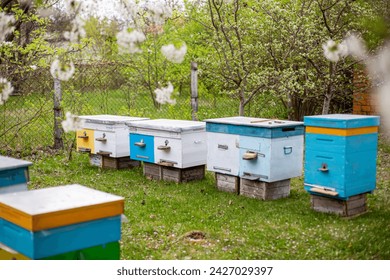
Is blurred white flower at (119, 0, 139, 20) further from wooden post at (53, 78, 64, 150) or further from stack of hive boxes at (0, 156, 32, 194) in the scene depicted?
wooden post at (53, 78, 64, 150)

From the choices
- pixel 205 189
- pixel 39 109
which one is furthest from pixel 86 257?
pixel 39 109

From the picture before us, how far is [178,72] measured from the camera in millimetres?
9102

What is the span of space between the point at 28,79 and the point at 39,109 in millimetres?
456

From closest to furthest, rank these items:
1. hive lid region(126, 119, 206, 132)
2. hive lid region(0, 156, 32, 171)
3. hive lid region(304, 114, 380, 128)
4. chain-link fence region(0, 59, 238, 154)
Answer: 1. hive lid region(0, 156, 32, 171)
2. hive lid region(304, 114, 380, 128)
3. hive lid region(126, 119, 206, 132)
4. chain-link fence region(0, 59, 238, 154)

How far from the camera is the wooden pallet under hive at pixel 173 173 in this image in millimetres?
6066

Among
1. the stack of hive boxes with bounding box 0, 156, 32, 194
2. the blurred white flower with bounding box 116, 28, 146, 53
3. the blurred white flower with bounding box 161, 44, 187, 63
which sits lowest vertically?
the stack of hive boxes with bounding box 0, 156, 32, 194

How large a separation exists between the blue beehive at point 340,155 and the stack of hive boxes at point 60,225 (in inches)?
95.2

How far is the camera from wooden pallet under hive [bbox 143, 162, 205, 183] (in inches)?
239

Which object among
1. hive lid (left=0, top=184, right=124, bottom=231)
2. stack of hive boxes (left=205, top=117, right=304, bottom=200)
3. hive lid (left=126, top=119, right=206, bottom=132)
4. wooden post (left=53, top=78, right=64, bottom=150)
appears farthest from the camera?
wooden post (left=53, top=78, right=64, bottom=150)

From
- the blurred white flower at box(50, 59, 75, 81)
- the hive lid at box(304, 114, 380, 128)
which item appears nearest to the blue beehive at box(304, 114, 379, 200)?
the hive lid at box(304, 114, 380, 128)

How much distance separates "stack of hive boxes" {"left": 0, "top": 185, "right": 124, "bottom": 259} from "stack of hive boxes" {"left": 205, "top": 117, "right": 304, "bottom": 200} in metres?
2.58

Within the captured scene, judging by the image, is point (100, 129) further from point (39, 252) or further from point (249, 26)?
point (39, 252)

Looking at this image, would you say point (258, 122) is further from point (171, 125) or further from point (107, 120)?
point (107, 120)

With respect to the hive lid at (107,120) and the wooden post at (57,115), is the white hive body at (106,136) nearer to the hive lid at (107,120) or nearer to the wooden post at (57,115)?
the hive lid at (107,120)
